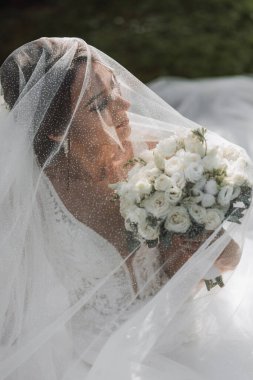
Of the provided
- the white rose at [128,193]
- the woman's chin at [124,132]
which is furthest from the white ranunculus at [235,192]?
the woman's chin at [124,132]

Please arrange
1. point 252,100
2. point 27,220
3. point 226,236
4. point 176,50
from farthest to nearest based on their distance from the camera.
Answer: point 176,50
point 252,100
point 27,220
point 226,236

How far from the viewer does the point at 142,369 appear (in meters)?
2.47

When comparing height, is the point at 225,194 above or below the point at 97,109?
below

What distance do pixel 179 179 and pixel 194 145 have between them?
0.14m

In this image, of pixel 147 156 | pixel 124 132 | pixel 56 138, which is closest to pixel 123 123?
pixel 124 132

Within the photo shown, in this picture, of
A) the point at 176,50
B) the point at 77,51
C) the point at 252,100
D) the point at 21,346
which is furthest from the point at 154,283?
the point at 176,50

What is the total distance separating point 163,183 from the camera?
2.29 m

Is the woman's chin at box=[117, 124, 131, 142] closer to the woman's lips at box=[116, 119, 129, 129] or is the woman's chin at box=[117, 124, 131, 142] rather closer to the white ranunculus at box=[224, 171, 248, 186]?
the woman's lips at box=[116, 119, 129, 129]

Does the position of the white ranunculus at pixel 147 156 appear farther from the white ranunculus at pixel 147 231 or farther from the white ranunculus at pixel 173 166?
the white ranunculus at pixel 147 231

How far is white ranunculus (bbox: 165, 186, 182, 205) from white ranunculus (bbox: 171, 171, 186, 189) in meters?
0.02

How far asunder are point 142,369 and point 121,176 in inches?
29.3

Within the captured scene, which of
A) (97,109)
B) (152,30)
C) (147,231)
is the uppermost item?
(97,109)

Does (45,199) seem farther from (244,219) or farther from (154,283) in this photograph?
(244,219)

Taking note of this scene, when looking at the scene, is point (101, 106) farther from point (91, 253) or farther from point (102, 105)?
point (91, 253)
